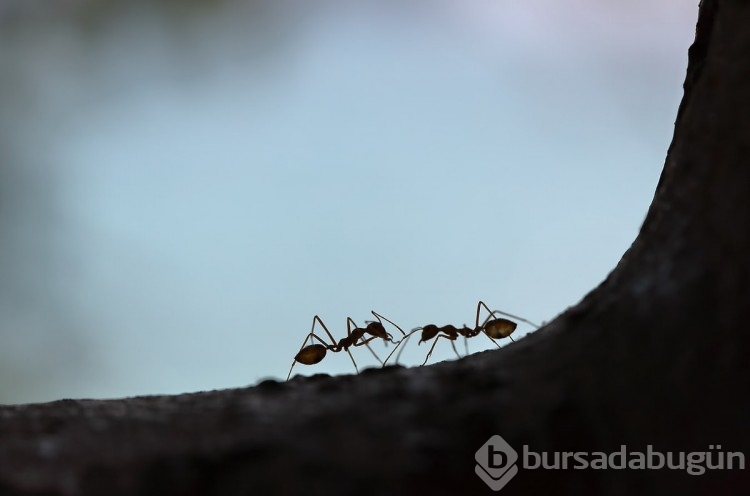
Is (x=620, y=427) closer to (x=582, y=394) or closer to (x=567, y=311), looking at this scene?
(x=582, y=394)

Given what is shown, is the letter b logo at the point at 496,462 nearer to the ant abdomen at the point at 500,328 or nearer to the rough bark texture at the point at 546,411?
the rough bark texture at the point at 546,411

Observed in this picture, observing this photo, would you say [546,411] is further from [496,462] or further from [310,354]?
[310,354]

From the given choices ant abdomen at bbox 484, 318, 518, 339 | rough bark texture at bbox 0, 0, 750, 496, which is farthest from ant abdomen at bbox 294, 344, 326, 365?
rough bark texture at bbox 0, 0, 750, 496

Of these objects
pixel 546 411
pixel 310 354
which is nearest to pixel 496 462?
pixel 546 411

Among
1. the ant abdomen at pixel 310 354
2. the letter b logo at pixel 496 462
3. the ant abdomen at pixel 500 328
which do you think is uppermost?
the ant abdomen at pixel 500 328

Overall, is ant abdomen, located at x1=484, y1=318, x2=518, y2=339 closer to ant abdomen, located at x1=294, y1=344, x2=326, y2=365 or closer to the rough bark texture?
ant abdomen, located at x1=294, y1=344, x2=326, y2=365

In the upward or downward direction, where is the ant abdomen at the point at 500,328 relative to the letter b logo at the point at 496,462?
upward

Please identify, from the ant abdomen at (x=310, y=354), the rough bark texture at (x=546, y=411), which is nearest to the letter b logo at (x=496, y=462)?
the rough bark texture at (x=546, y=411)

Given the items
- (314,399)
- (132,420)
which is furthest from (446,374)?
(132,420)
